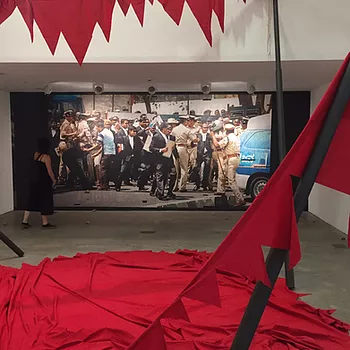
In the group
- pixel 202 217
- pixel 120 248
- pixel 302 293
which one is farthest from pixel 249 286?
pixel 202 217

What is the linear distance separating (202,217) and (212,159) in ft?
4.11

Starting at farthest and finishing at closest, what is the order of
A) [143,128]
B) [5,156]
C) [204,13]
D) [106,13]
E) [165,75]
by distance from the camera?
[143,128]
[5,156]
[165,75]
[204,13]
[106,13]

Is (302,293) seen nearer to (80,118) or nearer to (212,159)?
(212,159)

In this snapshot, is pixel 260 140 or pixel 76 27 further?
pixel 260 140

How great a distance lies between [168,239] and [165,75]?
7.89ft

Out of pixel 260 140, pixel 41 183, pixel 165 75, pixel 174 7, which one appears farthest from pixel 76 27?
pixel 260 140

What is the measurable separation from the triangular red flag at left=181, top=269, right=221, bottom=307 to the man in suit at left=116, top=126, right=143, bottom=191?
6913 millimetres

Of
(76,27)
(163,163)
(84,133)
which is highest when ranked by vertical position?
(76,27)

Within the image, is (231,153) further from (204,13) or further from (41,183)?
(204,13)

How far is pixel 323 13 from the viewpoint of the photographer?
4.52 meters

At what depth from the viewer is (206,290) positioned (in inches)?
52.1

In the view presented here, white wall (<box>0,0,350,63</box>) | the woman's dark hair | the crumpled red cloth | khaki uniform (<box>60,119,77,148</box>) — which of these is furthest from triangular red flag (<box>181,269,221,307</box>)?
khaki uniform (<box>60,119,77,148</box>)

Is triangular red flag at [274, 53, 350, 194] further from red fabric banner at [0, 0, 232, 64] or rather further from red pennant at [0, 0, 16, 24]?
red pennant at [0, 0, 16, 24]

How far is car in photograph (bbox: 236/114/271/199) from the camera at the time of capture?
26.2 feet
